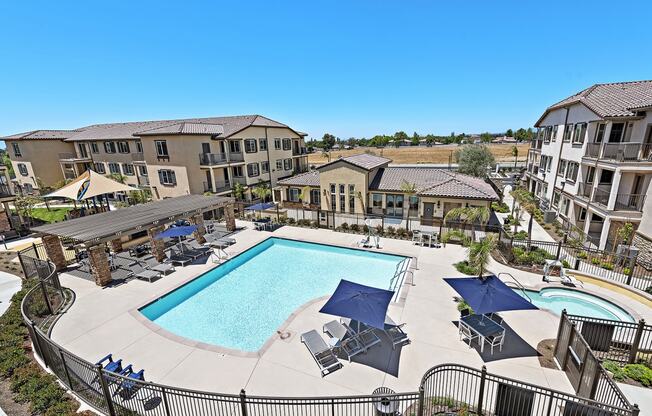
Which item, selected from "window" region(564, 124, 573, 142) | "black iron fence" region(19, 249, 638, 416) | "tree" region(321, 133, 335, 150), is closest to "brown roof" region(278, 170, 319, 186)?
"black iron fence" region(19, 249, 638, 416)

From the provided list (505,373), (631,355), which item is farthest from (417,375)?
(631,355)

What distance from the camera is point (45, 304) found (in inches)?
489

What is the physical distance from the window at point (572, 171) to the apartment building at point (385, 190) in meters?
6.16

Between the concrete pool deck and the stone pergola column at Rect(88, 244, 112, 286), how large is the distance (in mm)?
522

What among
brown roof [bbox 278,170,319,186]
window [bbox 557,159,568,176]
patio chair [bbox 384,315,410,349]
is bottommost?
patio chair [bbox 384,315,410,349]

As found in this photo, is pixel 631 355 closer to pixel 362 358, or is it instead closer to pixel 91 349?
pixel 362 358

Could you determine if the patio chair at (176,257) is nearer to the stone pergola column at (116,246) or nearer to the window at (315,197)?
the stone pergola column at (116,246)

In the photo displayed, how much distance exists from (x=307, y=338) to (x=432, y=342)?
4.44 m

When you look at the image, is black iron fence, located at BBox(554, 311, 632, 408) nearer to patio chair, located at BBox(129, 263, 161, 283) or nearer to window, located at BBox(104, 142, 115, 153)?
patio chair, located at BBox(129, 263, 161, 283)

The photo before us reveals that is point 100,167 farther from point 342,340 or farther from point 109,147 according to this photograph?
point 342,340

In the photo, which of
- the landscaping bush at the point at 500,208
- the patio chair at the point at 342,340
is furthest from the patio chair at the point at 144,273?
the landscaping bush at the point at 500,208

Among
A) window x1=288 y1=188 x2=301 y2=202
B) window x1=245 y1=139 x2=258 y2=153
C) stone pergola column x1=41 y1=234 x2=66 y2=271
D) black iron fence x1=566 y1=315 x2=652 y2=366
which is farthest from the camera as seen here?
window x1=245 y1=139 x2=258 y2=153

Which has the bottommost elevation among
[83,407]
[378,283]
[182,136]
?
[378,283]

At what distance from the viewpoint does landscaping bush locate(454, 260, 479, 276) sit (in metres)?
15.2
